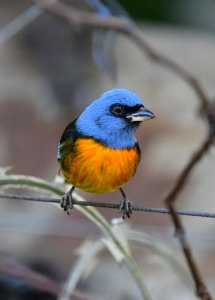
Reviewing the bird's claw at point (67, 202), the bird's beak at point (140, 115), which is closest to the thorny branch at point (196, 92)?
the bird's beak at point (140, 115)

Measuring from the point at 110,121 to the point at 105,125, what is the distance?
0.06ft

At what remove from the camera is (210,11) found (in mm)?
7445

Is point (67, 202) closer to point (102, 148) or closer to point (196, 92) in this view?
point (102, 148)

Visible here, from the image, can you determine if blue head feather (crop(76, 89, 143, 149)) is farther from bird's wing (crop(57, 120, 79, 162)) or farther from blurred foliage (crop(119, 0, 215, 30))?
blurred foliage (crop(119, 0, 215, 30))

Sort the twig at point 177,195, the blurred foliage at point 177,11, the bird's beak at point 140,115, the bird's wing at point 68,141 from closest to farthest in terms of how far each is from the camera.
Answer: the twig at point 177,195 < the bird's beak at point 140,115 < the bird's wing at point 68,141 < the blurred foliage at point 177,11

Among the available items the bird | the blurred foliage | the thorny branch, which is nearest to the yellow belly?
the bird

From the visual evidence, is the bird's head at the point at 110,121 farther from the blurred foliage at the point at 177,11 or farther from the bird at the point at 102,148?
the blurred foliage at the point at 177,11

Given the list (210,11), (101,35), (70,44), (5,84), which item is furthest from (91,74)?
(101,35)

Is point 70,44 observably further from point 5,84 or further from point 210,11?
point 210,11

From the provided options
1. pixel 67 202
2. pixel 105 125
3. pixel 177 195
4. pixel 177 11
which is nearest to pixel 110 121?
pixel 105 125

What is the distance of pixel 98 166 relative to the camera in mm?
2289

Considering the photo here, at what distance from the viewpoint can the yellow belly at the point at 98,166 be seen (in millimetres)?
2268

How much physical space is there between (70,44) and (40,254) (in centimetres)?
207

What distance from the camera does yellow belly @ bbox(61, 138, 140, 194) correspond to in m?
2.27
